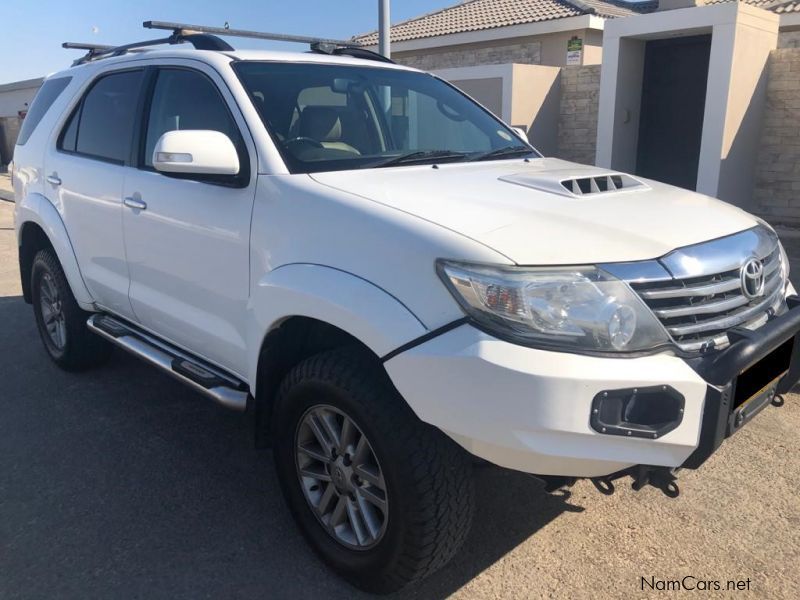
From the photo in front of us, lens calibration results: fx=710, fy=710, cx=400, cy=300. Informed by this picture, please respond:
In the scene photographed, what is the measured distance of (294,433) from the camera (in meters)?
2.73

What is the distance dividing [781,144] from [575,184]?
10.3 meters

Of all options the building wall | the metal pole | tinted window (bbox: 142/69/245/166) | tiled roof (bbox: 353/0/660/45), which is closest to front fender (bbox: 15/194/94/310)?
tinted window (bbox: 142/69/245/166)

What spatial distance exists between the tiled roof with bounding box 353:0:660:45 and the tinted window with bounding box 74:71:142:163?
16.4 metres

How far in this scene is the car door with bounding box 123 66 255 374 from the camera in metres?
2.90

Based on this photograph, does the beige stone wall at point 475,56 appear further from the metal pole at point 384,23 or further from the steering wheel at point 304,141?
the steering wheel at point 304,141

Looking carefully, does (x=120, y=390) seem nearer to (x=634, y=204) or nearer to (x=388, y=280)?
(x=388, y=280)

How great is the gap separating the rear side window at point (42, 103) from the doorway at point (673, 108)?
1040 centimetres

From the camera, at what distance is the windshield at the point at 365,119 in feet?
9.84

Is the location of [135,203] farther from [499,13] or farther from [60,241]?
[499,13]

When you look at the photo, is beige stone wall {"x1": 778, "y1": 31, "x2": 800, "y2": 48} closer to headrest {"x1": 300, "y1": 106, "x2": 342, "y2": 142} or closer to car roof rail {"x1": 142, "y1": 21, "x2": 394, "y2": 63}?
car roof rail {"x1": 142, "y1": 21, "x2": 394, "y2": 63}

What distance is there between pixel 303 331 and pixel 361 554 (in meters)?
0.85

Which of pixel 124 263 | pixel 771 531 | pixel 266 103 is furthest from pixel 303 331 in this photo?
pixel 771 531

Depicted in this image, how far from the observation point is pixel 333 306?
2348mm

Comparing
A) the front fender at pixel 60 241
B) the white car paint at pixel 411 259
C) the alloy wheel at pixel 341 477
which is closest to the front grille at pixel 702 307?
the white car paint at pixel 411 259
